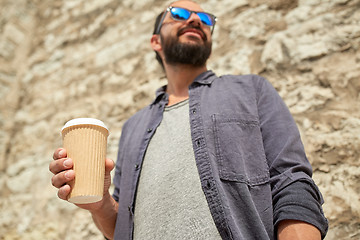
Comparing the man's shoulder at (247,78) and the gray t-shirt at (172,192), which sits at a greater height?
the man's shoulder at (247,78)

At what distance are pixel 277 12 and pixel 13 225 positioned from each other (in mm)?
2318

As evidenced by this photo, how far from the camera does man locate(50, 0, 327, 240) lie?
94 cm

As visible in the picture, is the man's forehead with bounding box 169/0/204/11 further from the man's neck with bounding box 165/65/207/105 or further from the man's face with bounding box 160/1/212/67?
the man's neck with bounding box 165/65/207/105

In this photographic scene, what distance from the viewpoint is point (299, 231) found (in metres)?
0.88

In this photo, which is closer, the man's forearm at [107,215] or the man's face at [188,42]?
the man's forearm at [107,215]

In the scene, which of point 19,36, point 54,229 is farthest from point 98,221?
point 19,36

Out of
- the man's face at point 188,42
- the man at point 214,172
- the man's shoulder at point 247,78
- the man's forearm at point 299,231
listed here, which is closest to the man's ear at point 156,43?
the man's face at point 188,42

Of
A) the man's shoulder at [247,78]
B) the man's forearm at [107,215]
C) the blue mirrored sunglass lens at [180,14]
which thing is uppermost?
the blue mirrored sunglass lens at [180,14]

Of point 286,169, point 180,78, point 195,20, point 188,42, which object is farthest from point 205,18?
point 286,169

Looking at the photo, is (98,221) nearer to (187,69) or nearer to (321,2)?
(187,69)

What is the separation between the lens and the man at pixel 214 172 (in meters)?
0.94

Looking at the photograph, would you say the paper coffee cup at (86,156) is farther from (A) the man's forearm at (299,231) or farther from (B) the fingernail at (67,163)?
(A) the man's forearm at (299,231)

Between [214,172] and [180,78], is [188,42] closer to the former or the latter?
[180,78]

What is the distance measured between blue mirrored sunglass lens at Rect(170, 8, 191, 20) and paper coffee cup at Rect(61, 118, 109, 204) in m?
0.83
